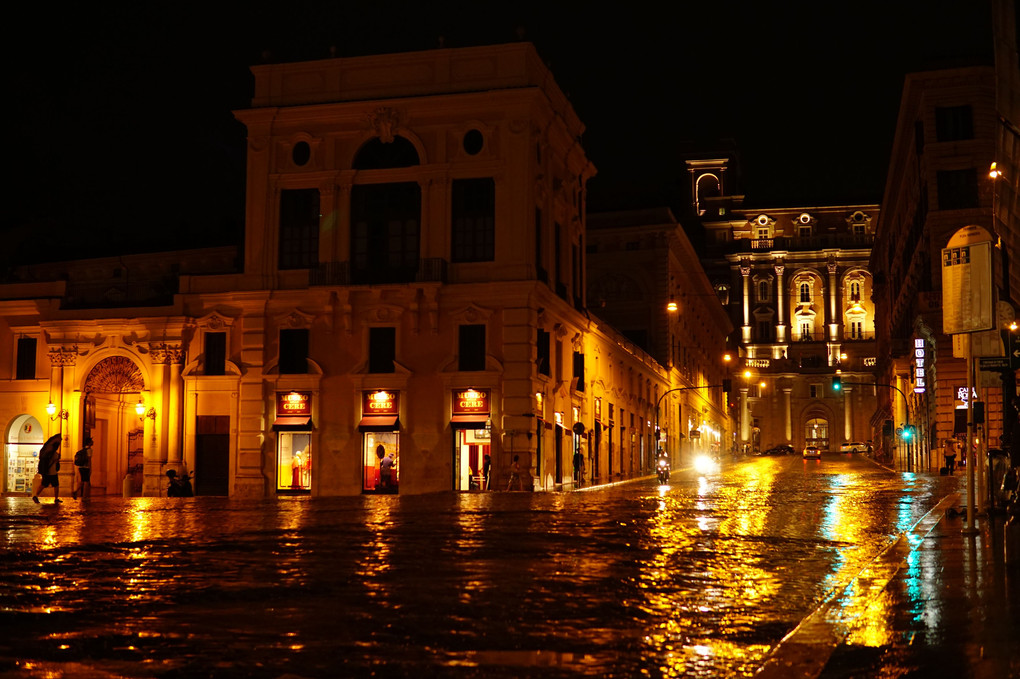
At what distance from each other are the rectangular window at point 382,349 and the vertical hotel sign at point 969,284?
2908 cm

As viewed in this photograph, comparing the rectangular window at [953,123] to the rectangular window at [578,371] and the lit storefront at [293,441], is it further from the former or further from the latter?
the lit storefront at [293,441]

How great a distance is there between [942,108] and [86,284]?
39819 millimetres

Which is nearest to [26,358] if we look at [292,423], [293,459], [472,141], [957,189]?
[292,423]

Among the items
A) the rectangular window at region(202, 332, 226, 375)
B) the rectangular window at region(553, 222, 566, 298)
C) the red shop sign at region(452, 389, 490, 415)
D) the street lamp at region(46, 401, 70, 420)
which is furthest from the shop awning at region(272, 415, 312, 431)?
the rectangular window at region(553, 222, 566, 298)

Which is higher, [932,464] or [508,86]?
[508,86]

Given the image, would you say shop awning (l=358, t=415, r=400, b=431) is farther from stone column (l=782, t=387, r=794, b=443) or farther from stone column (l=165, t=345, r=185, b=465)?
stone column (l=782, t=387, r=794, b=443)

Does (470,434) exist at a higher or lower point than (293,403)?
lower

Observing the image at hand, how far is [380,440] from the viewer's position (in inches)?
1709

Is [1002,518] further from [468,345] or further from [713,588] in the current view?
[468,345]

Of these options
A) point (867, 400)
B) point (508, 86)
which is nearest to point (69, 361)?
point (508, 86)

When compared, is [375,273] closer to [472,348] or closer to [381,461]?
[472,348]

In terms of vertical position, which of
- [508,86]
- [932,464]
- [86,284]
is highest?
[508,86]

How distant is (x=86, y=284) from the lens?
2108 inches

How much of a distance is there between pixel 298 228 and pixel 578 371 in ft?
44.2
